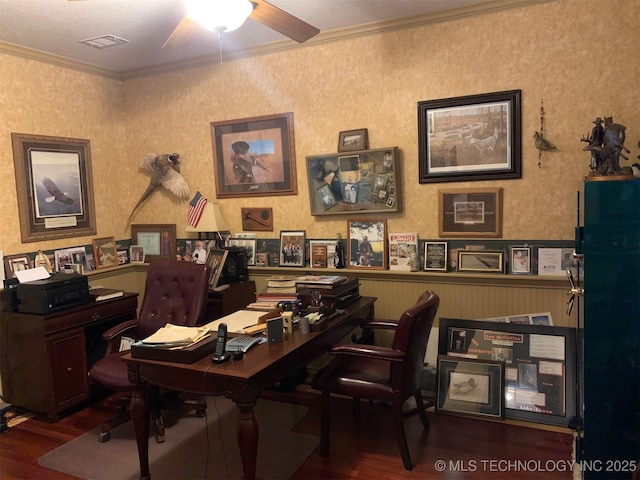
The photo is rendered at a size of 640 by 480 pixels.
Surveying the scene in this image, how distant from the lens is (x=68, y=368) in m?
3.28

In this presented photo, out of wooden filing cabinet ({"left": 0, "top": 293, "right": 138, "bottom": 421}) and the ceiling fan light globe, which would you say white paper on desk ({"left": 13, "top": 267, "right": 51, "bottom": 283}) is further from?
the ceiling fan light globe

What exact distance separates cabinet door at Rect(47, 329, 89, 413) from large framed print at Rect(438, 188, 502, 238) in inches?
104

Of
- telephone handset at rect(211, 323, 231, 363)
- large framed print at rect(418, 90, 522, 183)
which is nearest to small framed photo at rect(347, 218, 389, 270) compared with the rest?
large framed print at rect(418, 90, 522, 183)

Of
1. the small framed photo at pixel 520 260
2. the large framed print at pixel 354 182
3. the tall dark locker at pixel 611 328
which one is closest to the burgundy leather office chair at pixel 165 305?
the large framed print at pixel 354 182

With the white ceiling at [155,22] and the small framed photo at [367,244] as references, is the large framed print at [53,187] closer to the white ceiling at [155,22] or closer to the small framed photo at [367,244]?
the white ceiling at [155,22]

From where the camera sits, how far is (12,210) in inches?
138

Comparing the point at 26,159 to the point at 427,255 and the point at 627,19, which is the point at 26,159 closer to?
the point at 427,255

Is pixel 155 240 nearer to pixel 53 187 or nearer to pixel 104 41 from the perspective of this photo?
pixel 53 187

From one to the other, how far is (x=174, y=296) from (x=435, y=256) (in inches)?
72.1

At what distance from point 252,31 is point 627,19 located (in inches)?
93.6

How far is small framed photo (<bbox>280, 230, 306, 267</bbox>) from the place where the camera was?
376 centimetres

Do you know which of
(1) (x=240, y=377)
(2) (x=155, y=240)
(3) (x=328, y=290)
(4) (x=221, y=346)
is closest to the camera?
(1) (x=240, y=377)

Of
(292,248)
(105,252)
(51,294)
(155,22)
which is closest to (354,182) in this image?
(292,248)

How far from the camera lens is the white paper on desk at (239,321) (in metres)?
2.65
